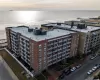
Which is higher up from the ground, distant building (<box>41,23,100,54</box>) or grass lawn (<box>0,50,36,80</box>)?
distant building (<box>41,23,100,54</box>)

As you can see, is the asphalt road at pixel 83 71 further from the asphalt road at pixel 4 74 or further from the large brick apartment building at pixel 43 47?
the asphalt road at pixel 4 74

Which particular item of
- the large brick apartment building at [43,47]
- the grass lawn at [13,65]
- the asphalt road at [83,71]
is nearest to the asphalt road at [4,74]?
the grass lawn at [13,65]

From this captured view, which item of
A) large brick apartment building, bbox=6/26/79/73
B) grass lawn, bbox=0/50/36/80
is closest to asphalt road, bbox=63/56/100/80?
large brick apartment building, bbox=6/26/79/73

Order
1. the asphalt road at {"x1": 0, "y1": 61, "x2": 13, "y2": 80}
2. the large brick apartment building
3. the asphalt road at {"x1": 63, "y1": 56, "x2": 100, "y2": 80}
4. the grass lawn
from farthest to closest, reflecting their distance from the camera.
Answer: the grass lawn, the asphalt road at {"x1": 0, "y1": 61, "x2": 13, "y2": 80}, the large brick apartment building, the asphalt road at {"x1": 63, "y1": 56, "x2": 100, "y2": 80}

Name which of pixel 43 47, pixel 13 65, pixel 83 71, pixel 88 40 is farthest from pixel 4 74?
pixel 88 40

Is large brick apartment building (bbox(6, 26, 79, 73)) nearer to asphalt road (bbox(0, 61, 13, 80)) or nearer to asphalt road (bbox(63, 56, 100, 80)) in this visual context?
asphalt road (bbox(63, 56, 100, 80))

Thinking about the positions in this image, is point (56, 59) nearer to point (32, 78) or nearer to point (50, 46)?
point (50, 46)

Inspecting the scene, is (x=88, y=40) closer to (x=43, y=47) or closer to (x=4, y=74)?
(x=43, y=47)

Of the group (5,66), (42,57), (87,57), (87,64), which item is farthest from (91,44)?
(5,66)
